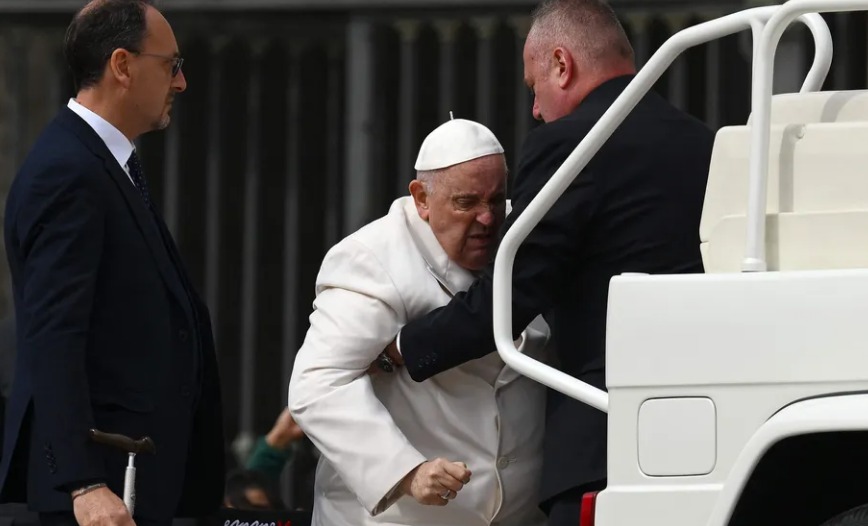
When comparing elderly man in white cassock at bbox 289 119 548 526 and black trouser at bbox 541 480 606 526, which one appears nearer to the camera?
black trouser at bbox 541 480 606 526

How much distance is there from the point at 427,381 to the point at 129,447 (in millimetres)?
711

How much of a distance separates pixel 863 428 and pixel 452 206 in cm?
145

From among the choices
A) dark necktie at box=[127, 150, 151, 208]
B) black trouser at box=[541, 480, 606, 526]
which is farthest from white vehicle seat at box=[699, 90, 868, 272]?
dark necktie at box=[127, 150, 151, 208]

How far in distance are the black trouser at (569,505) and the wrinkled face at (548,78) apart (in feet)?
2.86

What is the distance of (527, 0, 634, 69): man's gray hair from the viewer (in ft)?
13.8

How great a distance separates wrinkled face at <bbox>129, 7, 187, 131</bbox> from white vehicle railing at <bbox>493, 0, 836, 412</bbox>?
102 cm

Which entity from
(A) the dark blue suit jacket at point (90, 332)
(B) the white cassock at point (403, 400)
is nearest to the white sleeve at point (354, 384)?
(B) the white cassock at point (403, 400)

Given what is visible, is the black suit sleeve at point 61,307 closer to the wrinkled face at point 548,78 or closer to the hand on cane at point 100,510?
the hand on cane at point 100,510

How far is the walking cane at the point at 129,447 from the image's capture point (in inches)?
152

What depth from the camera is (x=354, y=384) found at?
4.07 m

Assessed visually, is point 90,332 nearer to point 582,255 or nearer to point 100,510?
point 100,510

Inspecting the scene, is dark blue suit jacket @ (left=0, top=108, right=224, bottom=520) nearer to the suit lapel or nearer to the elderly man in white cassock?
the suit lapel

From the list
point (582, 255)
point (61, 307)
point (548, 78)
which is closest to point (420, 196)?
point (548, 78)

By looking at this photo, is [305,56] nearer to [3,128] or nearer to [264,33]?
[264,33]
